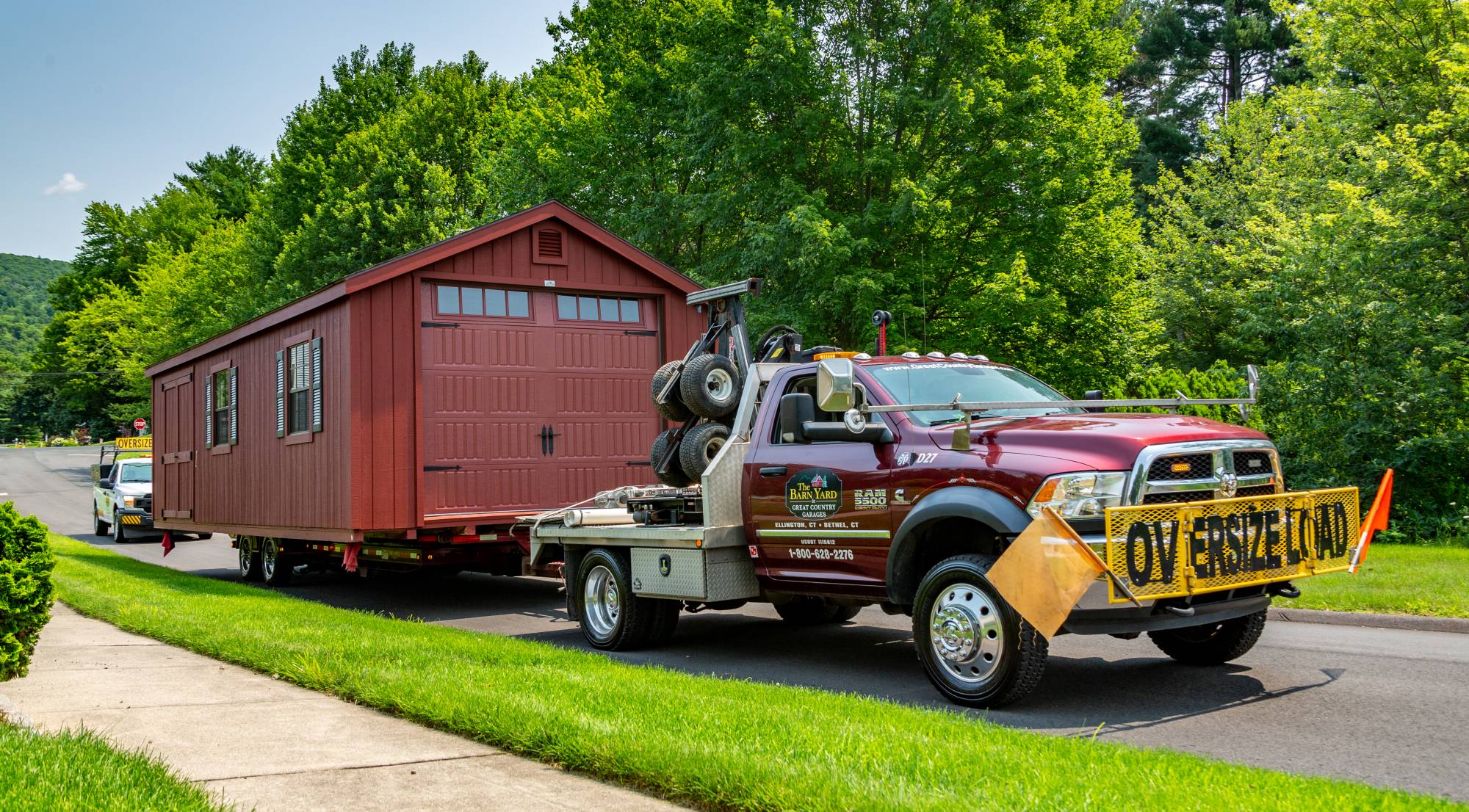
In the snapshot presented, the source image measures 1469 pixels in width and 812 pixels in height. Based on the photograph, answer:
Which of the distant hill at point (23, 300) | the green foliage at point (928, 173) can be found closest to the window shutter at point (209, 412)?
the green foliage at point (928, 173)

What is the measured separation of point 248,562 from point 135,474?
12.5 m

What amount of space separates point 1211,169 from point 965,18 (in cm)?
1863

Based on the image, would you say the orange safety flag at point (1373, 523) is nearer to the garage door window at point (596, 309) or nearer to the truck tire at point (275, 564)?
the garage door window at point (596, 309)

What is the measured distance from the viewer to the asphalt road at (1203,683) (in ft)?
18.5

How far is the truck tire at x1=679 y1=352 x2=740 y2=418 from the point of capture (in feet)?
31.6

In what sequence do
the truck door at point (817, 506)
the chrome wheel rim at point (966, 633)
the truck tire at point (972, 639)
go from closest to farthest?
the truck tire at point (972, 639) → the chrome wheel rim at point (966, 633) → the truck door at point (817, 506)

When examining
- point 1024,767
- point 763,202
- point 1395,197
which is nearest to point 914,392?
point 1024,767

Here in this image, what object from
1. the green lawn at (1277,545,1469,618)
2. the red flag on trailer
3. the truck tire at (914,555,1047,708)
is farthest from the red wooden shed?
the green lawn at (1277,545,1469,618)

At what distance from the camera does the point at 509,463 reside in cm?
1297

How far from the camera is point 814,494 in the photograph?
26.0 ft

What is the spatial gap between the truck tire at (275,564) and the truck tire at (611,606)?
7.63 metres

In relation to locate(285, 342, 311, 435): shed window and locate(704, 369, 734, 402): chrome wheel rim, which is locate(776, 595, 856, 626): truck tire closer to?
locate(704, 369, 734, 402): chrome wheel rim

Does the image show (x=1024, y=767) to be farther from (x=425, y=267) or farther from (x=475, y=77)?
(x=475, y=77)

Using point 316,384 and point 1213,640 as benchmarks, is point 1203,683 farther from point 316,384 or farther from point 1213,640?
point 316,384
